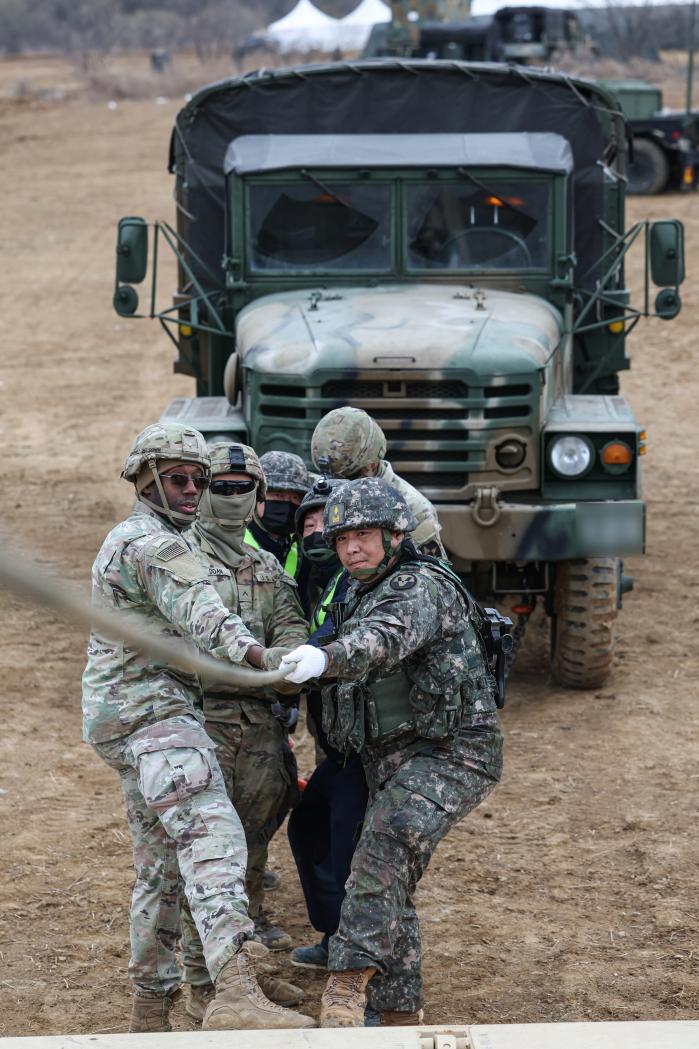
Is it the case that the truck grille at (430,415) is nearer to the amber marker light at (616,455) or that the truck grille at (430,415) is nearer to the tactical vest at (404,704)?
the amber marker light at (616,455)

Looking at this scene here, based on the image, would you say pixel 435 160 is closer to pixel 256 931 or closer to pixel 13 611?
pixel 13 611

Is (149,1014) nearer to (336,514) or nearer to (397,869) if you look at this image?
(397,869)

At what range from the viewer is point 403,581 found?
427cm

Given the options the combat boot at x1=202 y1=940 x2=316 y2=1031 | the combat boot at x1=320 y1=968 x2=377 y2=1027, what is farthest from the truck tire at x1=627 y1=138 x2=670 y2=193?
the combat boot at x1=202 y1=940 x2=316 y2=1031

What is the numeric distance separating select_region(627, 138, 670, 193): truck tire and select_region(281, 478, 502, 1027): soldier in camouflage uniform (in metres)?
20.1

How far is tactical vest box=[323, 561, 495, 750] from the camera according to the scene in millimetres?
4324

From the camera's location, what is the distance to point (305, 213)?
323 inches

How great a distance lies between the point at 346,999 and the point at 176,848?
1.88 feet

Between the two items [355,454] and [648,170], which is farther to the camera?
[648,170]

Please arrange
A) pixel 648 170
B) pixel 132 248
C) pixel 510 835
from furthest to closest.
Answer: pixel 648 170
pixel 132 248
pixel 510 835

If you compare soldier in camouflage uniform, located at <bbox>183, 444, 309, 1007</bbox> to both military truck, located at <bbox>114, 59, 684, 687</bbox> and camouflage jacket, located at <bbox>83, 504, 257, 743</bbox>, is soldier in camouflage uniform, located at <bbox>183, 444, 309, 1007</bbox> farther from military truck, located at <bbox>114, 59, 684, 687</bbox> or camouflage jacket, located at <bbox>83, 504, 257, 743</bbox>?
military truck, located at <bbox>114, 59, 684, 687</bbox>

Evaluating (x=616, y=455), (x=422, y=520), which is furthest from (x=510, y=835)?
(x=616, y=455)

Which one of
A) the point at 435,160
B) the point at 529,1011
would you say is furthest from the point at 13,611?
the point at 529,1011

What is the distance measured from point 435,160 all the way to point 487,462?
5.91 ft
